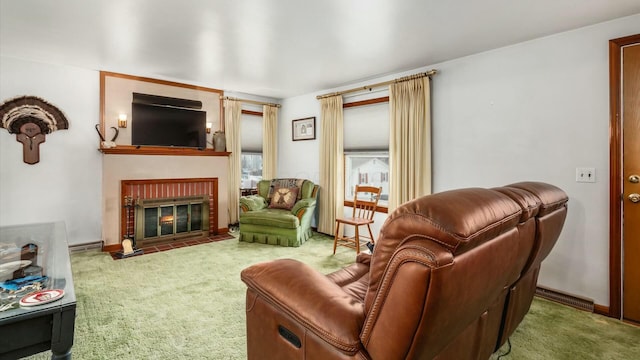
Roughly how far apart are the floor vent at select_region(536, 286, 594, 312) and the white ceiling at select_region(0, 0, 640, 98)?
2.34 m

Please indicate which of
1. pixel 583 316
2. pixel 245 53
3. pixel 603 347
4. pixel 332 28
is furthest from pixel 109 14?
pixel 583 316

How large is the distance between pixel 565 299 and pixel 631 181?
1.12 m

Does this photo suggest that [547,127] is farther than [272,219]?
No

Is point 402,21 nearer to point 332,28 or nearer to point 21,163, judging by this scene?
point 332,28

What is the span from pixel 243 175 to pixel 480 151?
12.8 ft

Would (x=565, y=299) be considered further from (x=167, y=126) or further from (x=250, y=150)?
(x=167, y=126)

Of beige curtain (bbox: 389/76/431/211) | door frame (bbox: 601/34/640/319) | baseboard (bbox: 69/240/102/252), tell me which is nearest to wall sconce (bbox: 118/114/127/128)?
baseboard (bbox: 69/240/102/252)

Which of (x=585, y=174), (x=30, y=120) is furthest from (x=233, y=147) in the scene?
(x=585, y=174)

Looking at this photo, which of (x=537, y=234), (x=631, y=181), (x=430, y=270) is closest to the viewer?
(x=430, y=270)

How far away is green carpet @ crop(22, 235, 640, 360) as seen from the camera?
201cm

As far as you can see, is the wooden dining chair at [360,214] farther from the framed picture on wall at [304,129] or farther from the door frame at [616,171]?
the door frame at [616,171]

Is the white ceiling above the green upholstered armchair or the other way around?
above

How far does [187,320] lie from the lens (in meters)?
2.37

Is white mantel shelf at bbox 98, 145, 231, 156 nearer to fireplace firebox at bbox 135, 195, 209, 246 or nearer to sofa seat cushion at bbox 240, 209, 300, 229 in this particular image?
fireplace firebox at bbox 135, 195, 209, 246
